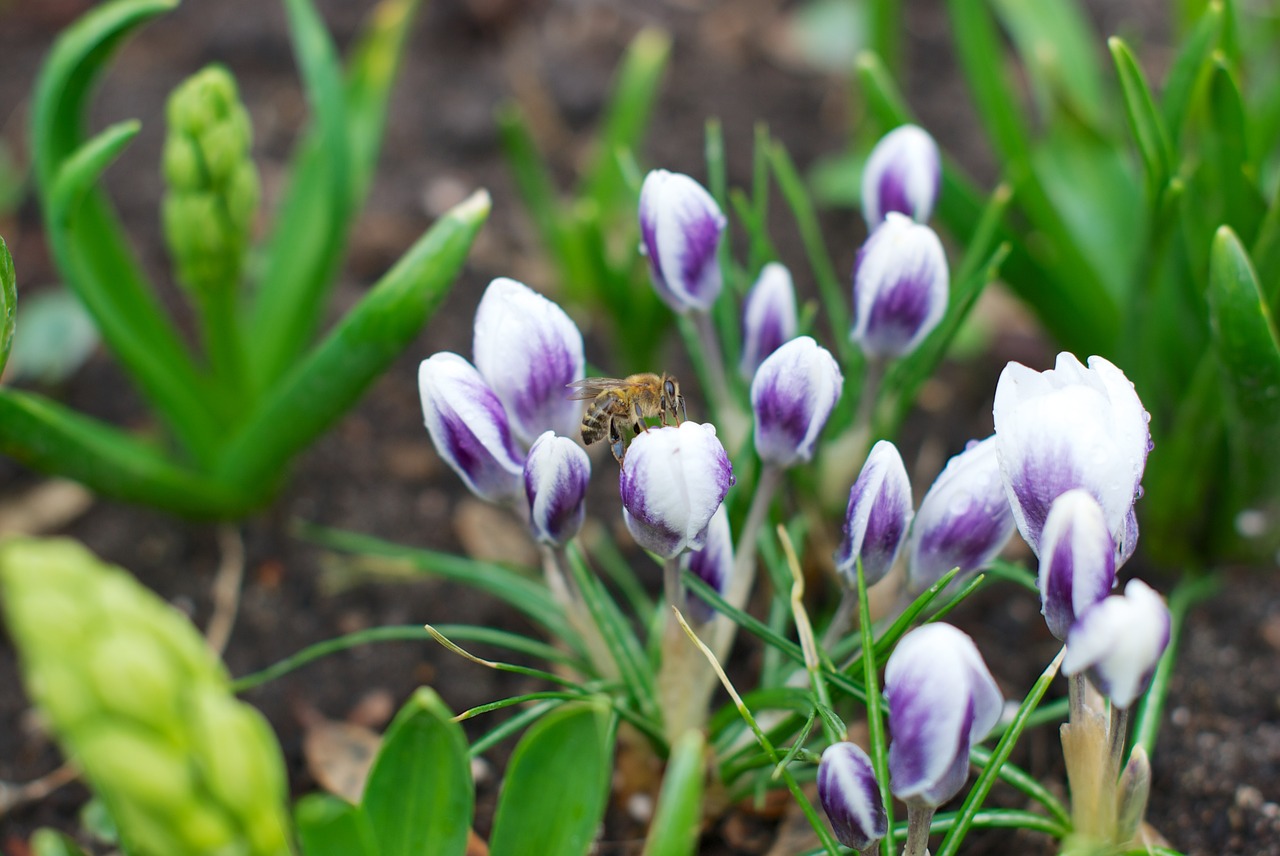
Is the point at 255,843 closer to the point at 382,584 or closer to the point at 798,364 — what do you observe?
the point at 798,364

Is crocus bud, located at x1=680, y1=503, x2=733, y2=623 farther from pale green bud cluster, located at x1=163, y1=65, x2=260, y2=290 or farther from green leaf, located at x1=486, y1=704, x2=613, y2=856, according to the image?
pale green bud cluster, located at x1=163, y1=65, x2=260, y2=290

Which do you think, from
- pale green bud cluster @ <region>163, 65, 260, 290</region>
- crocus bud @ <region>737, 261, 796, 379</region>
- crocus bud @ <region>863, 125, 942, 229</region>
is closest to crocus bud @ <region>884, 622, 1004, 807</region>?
crocus bud @ <region>737, 261, 796, 379</region>

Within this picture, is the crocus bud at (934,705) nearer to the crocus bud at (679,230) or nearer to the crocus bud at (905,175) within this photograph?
the crocus bud at (679,230)

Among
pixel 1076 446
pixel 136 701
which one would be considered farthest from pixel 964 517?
pixel 136 701

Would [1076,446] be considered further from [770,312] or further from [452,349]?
[452,349]

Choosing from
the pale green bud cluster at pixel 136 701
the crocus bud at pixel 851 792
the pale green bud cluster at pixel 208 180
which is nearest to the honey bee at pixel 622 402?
the crocus bud at pixel 851 792

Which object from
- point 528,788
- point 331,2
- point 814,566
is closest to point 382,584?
point 814,566
